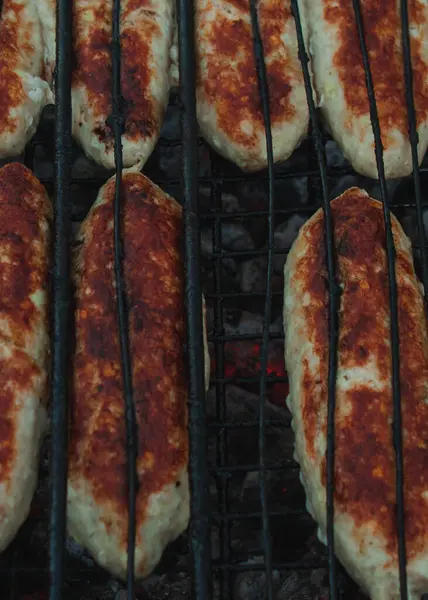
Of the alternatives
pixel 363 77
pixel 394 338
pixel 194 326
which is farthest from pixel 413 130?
pixel 194 326

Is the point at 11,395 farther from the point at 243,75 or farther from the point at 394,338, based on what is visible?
the point at 243,75

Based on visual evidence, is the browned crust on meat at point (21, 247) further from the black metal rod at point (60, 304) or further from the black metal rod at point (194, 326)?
the black metal rod at point (194, 326)

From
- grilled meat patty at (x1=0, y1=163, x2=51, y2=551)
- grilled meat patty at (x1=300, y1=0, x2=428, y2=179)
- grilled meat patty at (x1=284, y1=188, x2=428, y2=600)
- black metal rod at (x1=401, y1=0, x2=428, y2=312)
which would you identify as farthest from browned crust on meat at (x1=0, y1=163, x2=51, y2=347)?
black metal rod at (x1=401, y1=0, x2=428, y2=312)

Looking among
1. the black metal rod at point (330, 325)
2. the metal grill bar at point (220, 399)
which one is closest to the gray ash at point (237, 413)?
the metal grill bar at point (220, 399)

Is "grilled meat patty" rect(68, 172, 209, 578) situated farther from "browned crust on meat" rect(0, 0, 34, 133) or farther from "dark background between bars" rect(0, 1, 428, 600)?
"browned crust on meat" rect(0, 0, 34, 133)

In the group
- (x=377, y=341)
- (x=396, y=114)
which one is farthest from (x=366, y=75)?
(x=377, y=341)
